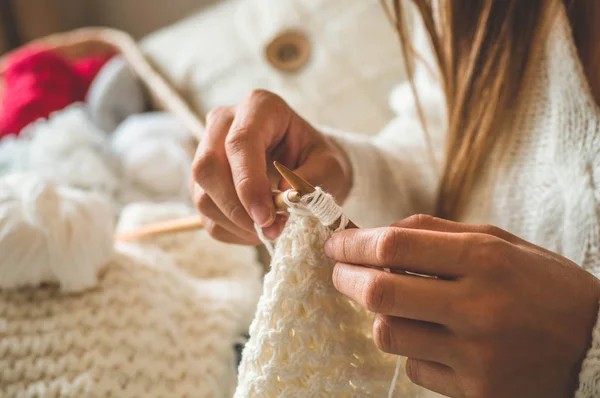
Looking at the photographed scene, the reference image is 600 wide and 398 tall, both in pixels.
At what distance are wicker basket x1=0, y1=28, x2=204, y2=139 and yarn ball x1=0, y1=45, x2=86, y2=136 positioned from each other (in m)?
0.13

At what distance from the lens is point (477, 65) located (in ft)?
1.77

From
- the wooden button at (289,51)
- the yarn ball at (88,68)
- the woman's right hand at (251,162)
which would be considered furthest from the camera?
the yarn ball at (88,68)

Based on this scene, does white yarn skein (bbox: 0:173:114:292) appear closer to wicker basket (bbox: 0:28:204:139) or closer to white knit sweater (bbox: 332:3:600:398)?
white knit sweater (bbox: 332:3:600:398)

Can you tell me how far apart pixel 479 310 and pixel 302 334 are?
16 cm

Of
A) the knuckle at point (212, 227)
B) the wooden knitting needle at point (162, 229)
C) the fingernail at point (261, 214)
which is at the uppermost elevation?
the fingernail at point (261, 214)

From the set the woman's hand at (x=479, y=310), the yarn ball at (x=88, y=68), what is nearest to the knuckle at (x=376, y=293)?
the woman's hand at (x=479, y=310)

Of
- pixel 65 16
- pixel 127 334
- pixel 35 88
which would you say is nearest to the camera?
pixel 127 334

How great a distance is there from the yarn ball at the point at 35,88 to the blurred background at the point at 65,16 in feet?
1.95

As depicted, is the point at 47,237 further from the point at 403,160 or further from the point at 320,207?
the point at 403,160

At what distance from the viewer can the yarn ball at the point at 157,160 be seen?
1.00 meters

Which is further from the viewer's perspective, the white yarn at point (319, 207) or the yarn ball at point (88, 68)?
the yarn ball at point (88, 68)

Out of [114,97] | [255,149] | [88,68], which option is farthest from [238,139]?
[88,68]

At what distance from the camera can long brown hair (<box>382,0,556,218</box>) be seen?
0.52 m

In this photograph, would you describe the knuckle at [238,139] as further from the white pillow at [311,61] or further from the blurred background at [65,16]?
the blurred background at [65,16]
